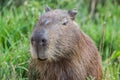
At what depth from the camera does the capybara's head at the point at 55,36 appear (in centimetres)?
516

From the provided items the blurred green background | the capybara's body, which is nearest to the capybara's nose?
the capybara's body

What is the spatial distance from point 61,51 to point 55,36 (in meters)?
0.20

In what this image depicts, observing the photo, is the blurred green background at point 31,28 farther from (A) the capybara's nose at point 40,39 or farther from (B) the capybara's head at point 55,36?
(A) the capybara's nose at point 40,39

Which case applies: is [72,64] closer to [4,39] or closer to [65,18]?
[65,18]

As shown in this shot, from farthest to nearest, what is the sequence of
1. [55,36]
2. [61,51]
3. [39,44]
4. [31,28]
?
[31,28] → [61,51] → [55,36] → [39,44]

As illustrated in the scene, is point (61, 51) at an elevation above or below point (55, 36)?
below

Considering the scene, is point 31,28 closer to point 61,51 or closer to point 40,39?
point 61,51

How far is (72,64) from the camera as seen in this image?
5609 mm

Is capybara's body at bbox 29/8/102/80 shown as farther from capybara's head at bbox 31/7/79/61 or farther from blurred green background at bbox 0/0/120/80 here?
blurred green background at bbox 0/0/120/80

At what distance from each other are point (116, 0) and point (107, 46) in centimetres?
246

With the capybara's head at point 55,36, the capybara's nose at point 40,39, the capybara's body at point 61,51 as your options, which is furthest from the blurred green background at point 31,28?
the capybara's nose at point 40,39

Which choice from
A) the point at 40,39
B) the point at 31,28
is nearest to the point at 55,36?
the point at 40,39

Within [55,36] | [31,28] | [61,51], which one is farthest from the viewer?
[31,28]

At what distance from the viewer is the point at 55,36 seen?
5.27 meters
